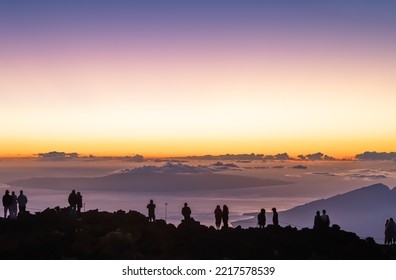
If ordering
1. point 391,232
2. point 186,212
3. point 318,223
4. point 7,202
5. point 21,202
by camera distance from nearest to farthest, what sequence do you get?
point 391,232, point 318,223, point 186,212, point 7,202, point 21,202

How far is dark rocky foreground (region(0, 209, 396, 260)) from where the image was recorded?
Answer: 1030 inches

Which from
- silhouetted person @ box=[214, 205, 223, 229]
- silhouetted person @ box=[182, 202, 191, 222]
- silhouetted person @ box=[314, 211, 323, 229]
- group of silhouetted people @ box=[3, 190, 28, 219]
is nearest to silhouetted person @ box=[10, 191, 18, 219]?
group of silhouetted people @ box=[3, 190, 28, 219]

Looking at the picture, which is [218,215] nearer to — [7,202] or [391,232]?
[391,232]

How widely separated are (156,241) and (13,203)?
13.1 meters

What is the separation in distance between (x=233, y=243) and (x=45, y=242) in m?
10.1

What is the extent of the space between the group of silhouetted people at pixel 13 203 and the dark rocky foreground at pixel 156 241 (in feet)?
6.26

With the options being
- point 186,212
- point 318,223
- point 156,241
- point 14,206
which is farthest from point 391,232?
point 14,206

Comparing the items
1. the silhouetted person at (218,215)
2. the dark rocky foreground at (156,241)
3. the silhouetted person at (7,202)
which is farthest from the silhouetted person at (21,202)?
the silhouetted person at (218,215)

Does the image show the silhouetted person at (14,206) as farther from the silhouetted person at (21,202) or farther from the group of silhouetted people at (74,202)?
the group of silhouetted people at (74,202)

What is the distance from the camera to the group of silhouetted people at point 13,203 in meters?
36.3

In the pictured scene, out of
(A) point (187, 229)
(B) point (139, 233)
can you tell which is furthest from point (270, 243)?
(B) point (139, 233)

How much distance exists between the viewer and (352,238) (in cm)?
3169

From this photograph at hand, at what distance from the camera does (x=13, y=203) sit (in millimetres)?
36750
